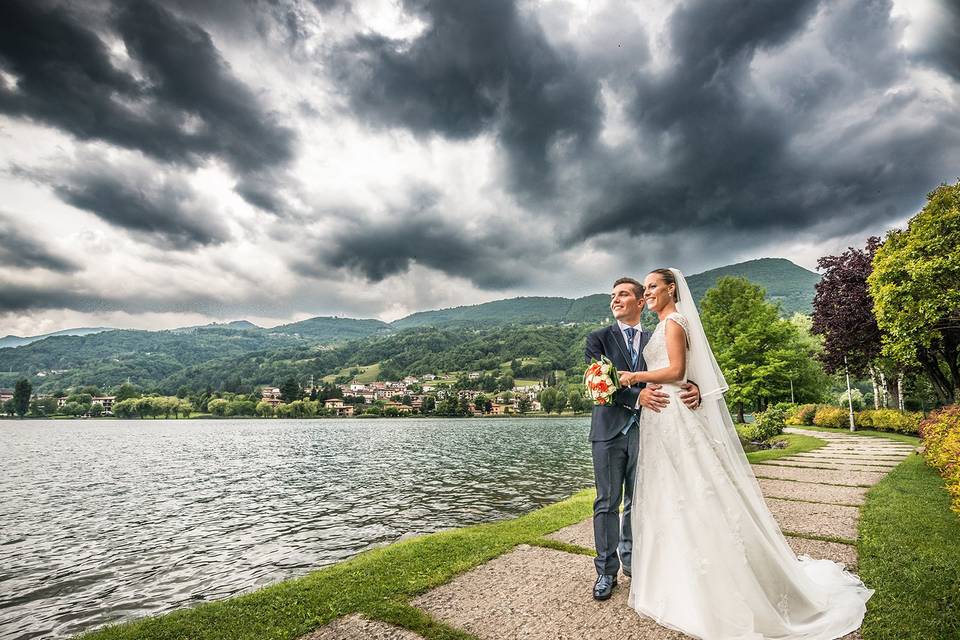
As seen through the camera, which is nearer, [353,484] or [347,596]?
[347,596]

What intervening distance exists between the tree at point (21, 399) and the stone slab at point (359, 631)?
156189mm

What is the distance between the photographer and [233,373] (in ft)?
574

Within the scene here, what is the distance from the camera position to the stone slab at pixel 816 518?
6023mm

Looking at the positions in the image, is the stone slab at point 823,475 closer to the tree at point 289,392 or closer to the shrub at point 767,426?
the shrub at point 767,426

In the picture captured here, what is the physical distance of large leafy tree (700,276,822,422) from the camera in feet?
90.5

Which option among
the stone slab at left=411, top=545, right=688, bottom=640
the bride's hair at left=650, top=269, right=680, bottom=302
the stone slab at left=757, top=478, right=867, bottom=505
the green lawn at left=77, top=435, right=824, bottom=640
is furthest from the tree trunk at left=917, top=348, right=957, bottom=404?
the stone slab at left=411, top=545, right=688, bottom=640

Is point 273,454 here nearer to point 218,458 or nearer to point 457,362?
point 218,458

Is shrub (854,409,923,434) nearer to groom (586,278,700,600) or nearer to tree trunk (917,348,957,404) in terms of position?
tree trunk (917,348,957,404)

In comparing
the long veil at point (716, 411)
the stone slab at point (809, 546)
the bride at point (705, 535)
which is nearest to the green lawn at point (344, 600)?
the stone slab at point (809, 546)

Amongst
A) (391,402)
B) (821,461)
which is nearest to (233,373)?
(391,402)

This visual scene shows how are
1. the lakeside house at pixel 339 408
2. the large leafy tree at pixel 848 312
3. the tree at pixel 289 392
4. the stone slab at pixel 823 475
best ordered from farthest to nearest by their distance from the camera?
the tree at pixel 289 392
the lakeside house at pixel 339 408
the large leafy tree at pixel 848 312
the stone slab at pixel 823 475

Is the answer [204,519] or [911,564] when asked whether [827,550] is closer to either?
[911,564]

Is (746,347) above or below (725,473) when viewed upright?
above

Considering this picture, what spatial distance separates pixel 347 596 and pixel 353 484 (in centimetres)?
1533
